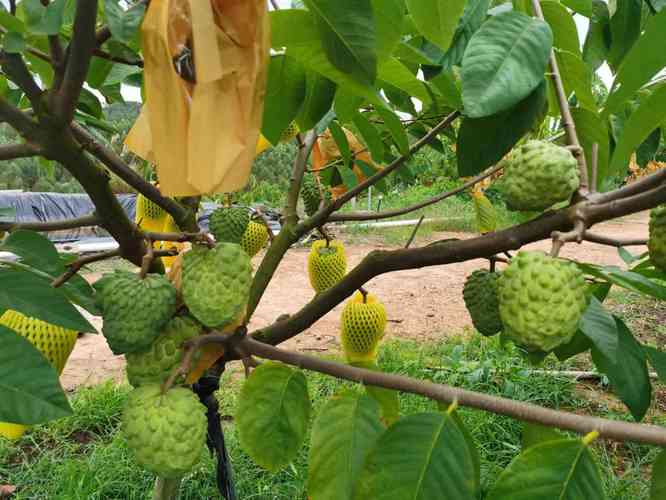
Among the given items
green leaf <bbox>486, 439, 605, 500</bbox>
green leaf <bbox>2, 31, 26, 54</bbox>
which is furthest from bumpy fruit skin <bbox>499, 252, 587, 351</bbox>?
green leaf <bbox>2, 31, 26, 54</bbox>

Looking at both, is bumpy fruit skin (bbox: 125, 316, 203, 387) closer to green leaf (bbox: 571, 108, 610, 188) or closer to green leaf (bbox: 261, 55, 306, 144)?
green leaf (bbox: 261, 55, 306, 144)

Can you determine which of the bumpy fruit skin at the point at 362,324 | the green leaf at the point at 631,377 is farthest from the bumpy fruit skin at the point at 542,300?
the bumpy fruit skin at the point at 362,324

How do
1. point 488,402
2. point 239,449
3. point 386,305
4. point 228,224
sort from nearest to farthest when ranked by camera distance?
point 488,402
point 228,224
point 239,449
point 386,305

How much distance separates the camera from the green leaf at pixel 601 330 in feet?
2.37

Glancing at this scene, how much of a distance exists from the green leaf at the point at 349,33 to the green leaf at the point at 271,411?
440 millimetres

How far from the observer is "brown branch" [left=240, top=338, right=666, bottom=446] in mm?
584

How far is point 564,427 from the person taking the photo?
0.61 m

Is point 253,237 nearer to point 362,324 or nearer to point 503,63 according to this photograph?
point 362,324

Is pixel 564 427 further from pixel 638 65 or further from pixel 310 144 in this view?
pixel 310 144

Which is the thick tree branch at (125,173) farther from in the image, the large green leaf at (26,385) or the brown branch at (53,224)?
the large green leaf at (26,385)

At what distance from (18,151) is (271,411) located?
0.49 metres

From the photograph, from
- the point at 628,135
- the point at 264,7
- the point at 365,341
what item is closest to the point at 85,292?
the point at 264,7

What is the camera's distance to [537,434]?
0.76m

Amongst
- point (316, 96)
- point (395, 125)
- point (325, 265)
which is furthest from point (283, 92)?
point (325, 265)
